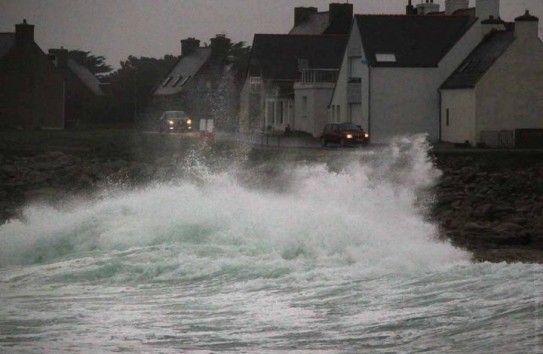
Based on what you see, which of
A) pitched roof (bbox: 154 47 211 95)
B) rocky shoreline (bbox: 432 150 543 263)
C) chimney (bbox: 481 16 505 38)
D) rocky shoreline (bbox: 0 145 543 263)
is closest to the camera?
rocky shoreline (bbox: 432 150 543 263)

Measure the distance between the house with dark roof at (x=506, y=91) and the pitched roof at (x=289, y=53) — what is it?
24.2 m

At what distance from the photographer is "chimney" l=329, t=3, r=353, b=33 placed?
265ft

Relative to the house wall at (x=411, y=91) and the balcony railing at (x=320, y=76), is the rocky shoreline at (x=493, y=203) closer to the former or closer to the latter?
the house wall at (x=411, y=91)

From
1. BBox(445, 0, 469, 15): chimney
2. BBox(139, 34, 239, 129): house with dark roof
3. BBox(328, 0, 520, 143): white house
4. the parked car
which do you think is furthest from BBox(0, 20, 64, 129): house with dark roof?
BBox(328, 0, 520, 143): white house

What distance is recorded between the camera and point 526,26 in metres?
45.4

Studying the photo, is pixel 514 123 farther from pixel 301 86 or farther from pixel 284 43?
pixel 284 43

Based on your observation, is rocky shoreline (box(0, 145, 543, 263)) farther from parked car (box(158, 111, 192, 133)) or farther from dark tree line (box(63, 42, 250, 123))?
dark tree line (box(63, 42, 250, 123))

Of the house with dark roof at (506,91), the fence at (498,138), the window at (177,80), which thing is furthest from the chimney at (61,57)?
the fence at (498,138)

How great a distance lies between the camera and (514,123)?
46.5 m

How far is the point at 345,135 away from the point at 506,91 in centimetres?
725

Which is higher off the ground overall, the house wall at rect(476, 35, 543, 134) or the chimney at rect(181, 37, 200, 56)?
the chimney at rect(181, 37, 200, 56)

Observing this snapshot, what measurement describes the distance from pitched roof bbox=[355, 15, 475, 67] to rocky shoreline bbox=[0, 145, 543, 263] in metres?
11.6

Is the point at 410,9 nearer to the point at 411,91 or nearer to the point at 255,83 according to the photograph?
the point at 255,83

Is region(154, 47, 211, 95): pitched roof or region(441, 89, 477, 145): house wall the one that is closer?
region(441, 89, 477, 145): house wall
